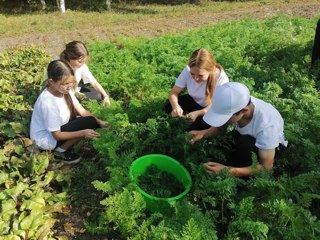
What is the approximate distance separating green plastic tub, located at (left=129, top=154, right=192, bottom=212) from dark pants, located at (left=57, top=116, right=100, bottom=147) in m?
1.12

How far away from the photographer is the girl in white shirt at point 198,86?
3863 mm

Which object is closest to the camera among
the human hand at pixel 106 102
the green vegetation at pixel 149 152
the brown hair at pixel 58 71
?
the green vegetation at pixel 149 152

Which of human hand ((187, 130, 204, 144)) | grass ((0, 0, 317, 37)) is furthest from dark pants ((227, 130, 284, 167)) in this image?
grass ((0, 0, 317, 37))

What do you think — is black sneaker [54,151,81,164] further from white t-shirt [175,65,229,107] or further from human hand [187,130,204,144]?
white t-shirt [175,65,229,107]

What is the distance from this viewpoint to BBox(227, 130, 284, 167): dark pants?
10.5 ft

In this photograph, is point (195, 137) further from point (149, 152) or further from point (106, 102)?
point (106, 102)

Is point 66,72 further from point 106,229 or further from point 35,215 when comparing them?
point 106,229

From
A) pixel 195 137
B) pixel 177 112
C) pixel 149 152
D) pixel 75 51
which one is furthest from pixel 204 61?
pixel 75 51

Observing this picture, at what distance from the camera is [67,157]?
4.14 meters

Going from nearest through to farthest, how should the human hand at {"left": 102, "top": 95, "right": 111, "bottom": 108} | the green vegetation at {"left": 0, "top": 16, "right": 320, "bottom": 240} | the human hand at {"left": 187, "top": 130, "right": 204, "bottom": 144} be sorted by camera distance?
the green vegetation at {"left": 0, "top": 16, "right": 320, "bottom": 240}, the human hand at {"left": 187, "top": 130, "right": 204, "bottom": 144}, the human hand at {"left": 102, "top": 95, "right": 111, "bottom": 108}

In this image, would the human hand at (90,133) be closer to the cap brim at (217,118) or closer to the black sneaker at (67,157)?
the black sneaker at (67,157)

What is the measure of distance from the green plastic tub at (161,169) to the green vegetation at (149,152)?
0.28 ft

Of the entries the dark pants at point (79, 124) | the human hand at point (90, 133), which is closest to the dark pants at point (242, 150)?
the human hand at point (90, 133)

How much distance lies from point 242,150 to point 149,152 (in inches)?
46.5
